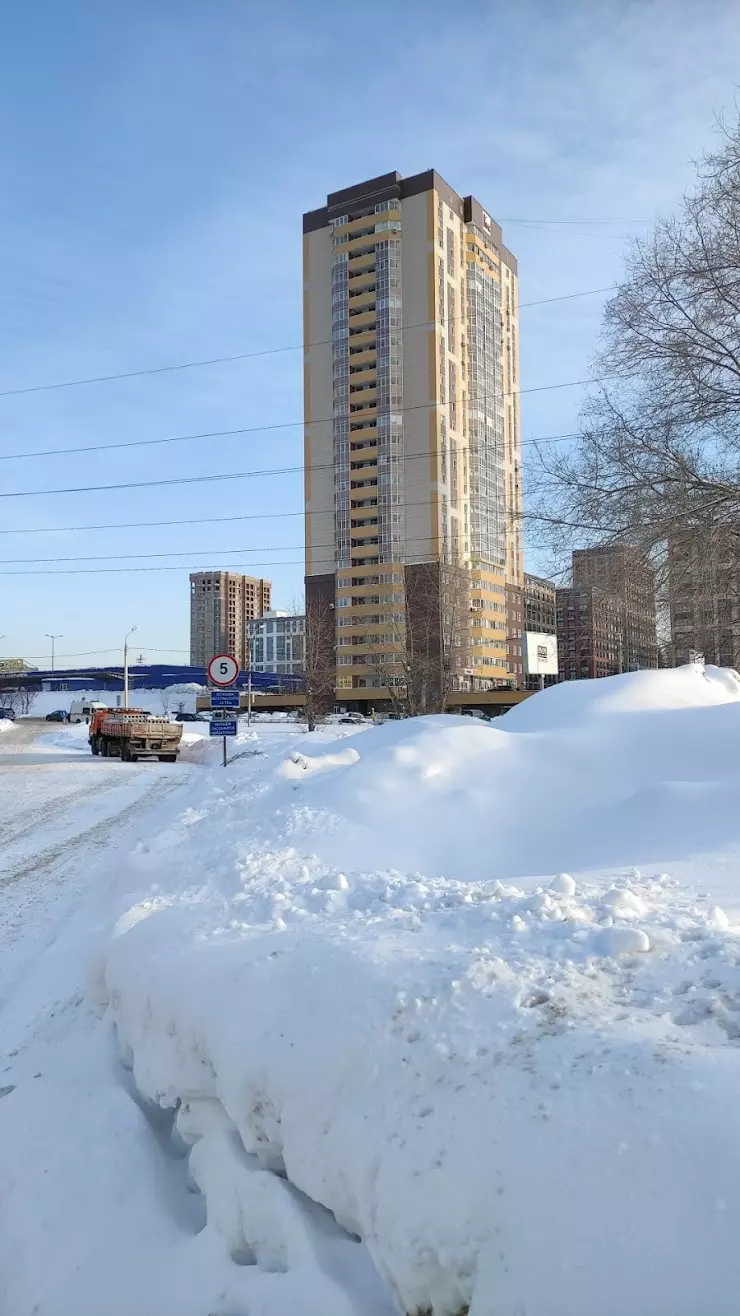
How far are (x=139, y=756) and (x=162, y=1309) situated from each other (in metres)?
26.5

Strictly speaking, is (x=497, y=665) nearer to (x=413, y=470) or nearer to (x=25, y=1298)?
(x=413, y=470)

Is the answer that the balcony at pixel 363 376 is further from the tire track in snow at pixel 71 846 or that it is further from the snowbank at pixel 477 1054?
the snowbank at pixel 477 1054

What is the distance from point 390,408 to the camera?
78.5 meters

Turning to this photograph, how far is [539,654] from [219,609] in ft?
224

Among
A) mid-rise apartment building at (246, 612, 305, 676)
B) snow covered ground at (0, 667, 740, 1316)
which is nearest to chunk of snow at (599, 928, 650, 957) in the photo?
snow covered ground at (0, 667, 740, 1316)

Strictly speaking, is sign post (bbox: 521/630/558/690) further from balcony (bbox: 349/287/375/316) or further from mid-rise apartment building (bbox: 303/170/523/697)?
balcony (bbox: 349/287/375/316)

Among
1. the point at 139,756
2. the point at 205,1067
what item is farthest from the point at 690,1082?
the point at 139,756

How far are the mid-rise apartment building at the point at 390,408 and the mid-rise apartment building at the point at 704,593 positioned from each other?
57253 mm

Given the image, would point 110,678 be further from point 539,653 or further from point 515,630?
point 539,653

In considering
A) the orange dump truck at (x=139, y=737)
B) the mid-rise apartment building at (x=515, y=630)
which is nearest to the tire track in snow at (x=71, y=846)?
the orange dump truck at (x=139, y=737)

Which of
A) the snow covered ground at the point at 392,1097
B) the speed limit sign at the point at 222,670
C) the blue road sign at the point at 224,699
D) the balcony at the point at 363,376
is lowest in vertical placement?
the snow covered ground at the point at 392,1097

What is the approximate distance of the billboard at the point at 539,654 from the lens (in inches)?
2363

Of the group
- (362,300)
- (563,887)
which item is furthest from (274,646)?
(563,887)

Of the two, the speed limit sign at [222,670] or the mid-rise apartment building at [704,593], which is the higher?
the mid-rise apartment building at [704,593]
